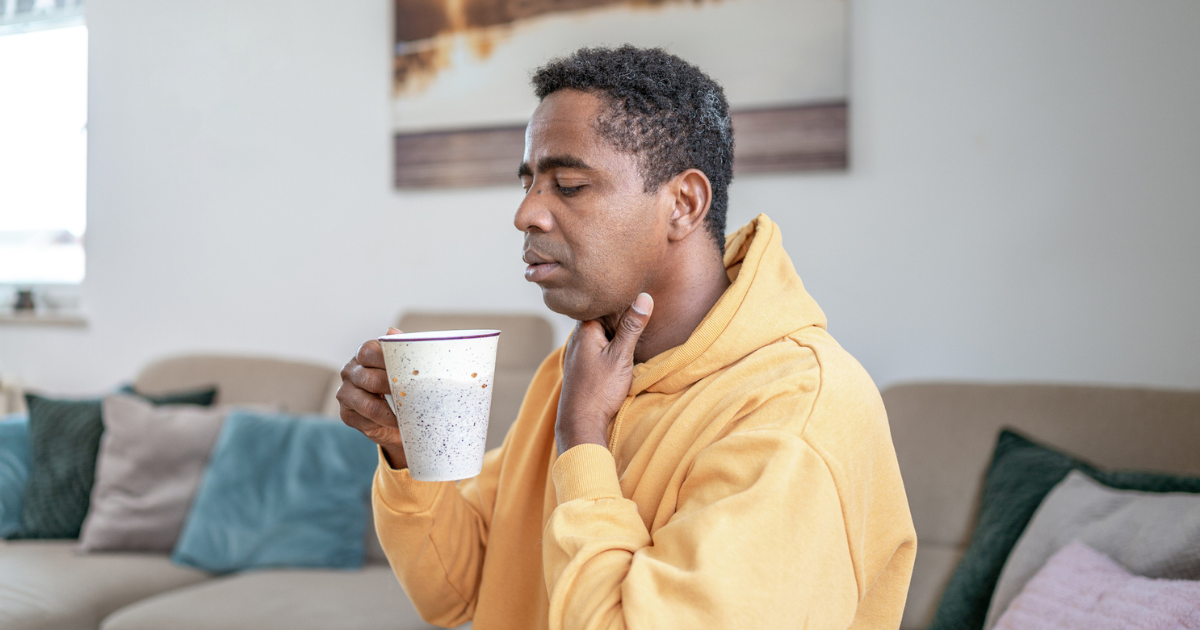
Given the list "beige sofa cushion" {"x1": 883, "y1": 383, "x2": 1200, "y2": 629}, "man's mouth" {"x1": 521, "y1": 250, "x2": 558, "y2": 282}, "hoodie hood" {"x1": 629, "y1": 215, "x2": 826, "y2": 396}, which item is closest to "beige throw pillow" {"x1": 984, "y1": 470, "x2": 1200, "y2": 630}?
"beige sofa cushion" {"x1": 883, "y1": 383, "x2": 1200, "y2": 629}

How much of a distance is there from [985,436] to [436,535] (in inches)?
48.8

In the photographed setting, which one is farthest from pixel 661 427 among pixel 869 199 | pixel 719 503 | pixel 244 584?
pixel 869 199

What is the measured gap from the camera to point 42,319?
3.22 meters

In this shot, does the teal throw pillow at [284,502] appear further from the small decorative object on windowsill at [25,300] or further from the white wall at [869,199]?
the small decorative object on windowsill at [25,300]

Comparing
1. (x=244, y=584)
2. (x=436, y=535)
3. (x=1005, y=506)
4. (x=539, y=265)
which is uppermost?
(x=539, y=265)

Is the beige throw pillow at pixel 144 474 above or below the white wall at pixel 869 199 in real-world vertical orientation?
below

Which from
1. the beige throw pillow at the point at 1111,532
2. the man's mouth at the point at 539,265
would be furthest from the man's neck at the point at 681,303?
the beige throw pillow at the point at 1111,532

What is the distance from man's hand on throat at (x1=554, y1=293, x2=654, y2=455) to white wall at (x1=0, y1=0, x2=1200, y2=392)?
4.94ft

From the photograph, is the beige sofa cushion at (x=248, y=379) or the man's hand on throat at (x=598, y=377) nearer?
the man's hand on throat at (x=598, y=377)

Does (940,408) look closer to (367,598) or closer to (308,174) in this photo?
(367,598)

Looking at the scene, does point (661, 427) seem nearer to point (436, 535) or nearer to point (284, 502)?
point (436, 535)

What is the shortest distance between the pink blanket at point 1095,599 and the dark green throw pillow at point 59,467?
2168 mm

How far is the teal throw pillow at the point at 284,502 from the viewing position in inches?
80.7

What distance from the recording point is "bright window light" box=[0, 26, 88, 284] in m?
3.25
